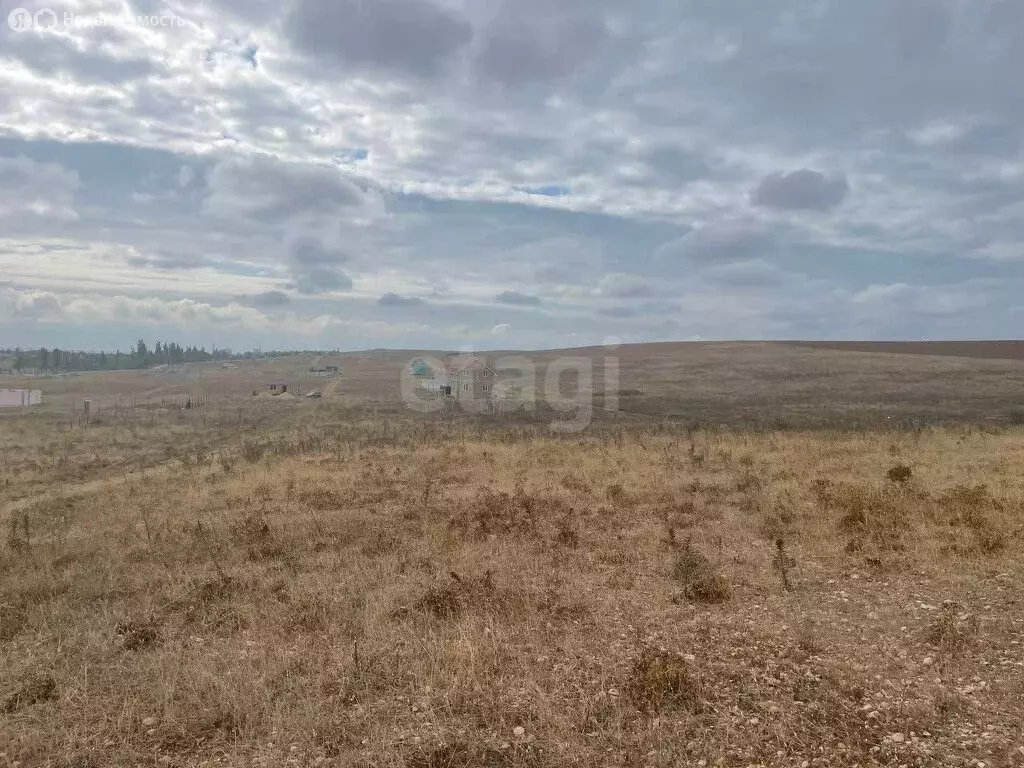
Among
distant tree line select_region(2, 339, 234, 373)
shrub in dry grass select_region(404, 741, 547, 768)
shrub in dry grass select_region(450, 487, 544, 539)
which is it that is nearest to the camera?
shrub in dry grass select_region(404, 741, 547, 768)

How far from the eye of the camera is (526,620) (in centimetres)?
657

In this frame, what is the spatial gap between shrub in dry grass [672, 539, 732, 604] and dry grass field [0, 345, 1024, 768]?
0.04m

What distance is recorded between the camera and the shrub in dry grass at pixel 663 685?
4.81 meters

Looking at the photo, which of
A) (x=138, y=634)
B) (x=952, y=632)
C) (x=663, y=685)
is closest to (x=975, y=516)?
(x=952, y=632)

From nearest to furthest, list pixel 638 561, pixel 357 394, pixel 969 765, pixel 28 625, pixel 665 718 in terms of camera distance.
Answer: pixel 969 765
pixel 665 718
pixel 28 625
pixel 638 561
pixel 357 394

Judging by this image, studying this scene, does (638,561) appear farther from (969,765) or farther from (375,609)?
(969,765)

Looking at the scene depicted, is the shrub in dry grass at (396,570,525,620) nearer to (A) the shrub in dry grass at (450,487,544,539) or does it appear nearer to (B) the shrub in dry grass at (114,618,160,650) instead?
(B) the shrub in dry grass at (114,618,160,650)

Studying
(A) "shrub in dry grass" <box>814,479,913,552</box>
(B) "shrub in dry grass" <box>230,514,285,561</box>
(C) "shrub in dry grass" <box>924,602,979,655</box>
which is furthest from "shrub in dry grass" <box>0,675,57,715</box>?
(A) "shrub in dry grass" <box>814,479,913,552</box>

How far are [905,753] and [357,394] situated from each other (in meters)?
52.9

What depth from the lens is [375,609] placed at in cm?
685

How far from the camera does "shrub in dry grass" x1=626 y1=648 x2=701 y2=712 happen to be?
481cm

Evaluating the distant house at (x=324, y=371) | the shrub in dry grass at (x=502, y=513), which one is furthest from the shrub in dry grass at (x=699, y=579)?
the distant house at (x=324, y=371)

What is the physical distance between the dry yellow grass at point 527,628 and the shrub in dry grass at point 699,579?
0.04 m

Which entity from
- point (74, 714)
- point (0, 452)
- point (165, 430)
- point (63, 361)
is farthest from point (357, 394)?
point (63, 361)
